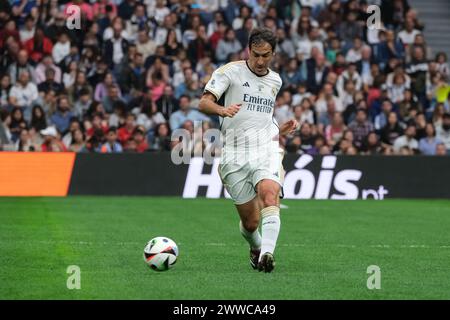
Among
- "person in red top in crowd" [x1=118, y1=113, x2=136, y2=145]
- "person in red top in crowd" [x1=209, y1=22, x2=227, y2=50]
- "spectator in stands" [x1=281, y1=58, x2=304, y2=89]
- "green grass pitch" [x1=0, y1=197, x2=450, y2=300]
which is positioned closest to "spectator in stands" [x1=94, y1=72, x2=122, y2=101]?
"person in red top in crowd" [x1=118, y1=113, x2=136, y2=145]

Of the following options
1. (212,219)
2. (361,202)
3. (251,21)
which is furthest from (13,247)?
(251,21)

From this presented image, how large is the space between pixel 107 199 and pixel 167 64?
4671 millimetres

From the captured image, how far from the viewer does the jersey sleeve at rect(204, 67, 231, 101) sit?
10594 millimetres

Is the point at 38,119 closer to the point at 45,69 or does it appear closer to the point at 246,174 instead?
the point at 45,69

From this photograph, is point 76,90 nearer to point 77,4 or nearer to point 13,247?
point 77,4

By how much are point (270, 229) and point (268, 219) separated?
141 millimetres

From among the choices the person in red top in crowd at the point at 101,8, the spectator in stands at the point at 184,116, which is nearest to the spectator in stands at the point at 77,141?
the spectator in stands at the point at 184,116

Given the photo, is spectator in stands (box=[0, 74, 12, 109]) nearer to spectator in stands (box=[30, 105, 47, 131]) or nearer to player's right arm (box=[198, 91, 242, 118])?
spectator in stands (box=[30, 105, 47, 131])

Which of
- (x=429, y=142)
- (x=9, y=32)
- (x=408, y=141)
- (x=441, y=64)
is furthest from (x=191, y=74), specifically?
(x=441, y=64)

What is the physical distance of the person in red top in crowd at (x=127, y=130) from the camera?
75.1 ft

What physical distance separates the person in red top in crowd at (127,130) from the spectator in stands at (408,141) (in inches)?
225

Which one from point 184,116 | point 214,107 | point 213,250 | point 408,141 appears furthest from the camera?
point 408,141

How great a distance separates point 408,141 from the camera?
2370 cm

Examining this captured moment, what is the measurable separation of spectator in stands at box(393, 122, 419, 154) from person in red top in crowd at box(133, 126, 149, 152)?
18.0 ft
